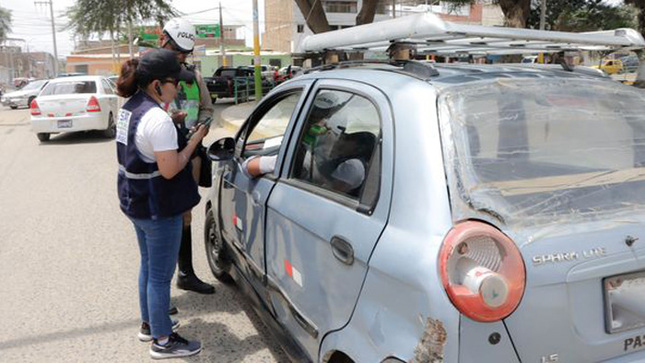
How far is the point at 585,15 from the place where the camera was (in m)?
29.3

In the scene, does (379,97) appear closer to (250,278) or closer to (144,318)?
(250,278)

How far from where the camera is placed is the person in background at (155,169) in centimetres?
286

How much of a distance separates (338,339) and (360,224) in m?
0.49

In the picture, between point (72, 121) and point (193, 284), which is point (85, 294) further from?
point (72, 121)

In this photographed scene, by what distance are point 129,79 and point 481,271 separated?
223 centimetres

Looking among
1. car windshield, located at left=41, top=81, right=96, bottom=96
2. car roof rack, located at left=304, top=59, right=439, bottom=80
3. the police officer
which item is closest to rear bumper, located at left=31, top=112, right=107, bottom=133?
car windshield, located at left=41, top=81, right=96, bottom=96

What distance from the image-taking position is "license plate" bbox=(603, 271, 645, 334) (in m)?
1.77

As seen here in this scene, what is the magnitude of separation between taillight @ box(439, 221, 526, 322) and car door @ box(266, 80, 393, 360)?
1.06 ft

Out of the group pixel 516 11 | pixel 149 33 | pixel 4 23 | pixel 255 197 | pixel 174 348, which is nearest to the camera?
pixel 255 197

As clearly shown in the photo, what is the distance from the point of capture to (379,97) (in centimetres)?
221

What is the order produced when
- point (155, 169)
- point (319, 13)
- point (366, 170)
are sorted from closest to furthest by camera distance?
point (366, 170)
point (155, 169)
point (319, 13)

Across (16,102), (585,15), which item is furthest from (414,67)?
(585,15)

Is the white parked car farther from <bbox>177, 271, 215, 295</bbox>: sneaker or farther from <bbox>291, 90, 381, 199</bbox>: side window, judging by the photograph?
<bbox>291, 90, 381, 199</bbox>: side window

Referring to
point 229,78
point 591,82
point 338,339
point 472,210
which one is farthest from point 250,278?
point 229,78
